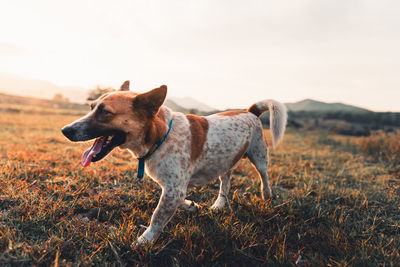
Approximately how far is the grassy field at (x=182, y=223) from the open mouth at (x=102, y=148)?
0.61 m

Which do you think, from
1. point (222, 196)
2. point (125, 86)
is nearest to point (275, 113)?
point (222, 196)

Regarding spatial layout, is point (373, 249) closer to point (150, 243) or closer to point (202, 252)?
point (202, 252)

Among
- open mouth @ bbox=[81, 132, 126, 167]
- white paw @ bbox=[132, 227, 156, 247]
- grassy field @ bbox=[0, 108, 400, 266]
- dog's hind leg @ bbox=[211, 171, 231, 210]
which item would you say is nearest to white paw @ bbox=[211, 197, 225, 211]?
dog's hind leg @ bbox=[211, 171, 231, 210]

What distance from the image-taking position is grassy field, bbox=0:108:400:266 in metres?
2.23

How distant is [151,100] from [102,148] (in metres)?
0.78

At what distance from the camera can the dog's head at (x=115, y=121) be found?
237cm

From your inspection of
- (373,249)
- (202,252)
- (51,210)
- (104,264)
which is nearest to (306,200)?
(373,249)

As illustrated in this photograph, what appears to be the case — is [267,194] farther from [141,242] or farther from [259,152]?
[141,242]

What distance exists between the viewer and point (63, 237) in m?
2.39

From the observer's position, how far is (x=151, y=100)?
7.97 feet

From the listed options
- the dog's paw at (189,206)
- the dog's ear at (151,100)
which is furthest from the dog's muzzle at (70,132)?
the dog's paw at (189,206)

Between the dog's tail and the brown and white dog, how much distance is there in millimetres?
1108

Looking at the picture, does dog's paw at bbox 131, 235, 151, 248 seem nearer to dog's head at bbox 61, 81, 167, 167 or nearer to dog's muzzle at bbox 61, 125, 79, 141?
dog's head at bbox 61, 81, 167, 167

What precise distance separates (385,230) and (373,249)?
1.01 meters
